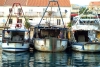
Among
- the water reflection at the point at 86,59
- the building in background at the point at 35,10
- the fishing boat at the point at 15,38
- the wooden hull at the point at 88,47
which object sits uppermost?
the building in background at the point at 35,10

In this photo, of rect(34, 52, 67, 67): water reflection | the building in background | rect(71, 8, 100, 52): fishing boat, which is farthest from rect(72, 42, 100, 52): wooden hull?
the building in background

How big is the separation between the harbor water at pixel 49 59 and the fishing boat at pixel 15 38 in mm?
704

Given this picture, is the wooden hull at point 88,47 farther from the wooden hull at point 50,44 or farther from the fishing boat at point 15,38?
the fishing boat at point 15,38

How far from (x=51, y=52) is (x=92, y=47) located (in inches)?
179

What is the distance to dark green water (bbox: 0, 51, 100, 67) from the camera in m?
30.7

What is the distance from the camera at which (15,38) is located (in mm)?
40594

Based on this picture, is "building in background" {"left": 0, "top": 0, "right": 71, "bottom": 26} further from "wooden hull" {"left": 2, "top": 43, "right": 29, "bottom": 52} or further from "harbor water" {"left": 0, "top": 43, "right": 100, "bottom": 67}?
"wooden hull" {"left": 2, "top": 43, "right": 29, "bottom": 52}

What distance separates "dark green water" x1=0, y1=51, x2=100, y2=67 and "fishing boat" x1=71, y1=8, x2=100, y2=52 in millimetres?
805

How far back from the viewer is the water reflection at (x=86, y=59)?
3140cm

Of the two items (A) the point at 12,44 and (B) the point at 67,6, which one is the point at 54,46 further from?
(B) the point at 67,6

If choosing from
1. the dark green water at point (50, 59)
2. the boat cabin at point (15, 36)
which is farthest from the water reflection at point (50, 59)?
the boat cabin at point (15, 36)

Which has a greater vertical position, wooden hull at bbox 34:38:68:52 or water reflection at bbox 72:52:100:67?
wooden hull at bbox 34:38:68:52

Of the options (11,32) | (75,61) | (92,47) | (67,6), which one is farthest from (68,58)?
(67,6)

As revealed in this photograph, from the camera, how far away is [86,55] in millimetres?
37438
